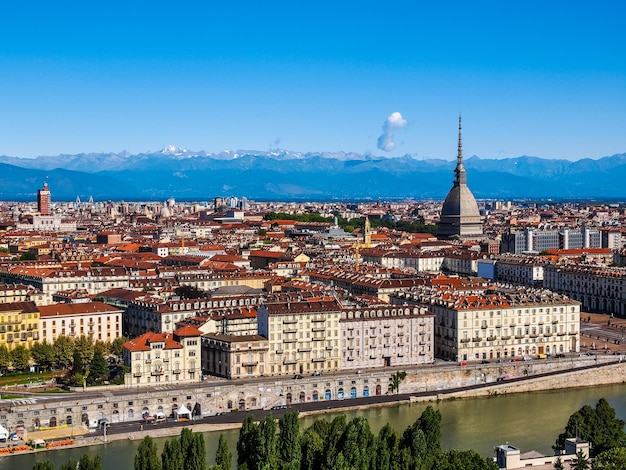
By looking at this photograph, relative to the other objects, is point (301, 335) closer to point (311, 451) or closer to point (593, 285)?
point (311, 451)

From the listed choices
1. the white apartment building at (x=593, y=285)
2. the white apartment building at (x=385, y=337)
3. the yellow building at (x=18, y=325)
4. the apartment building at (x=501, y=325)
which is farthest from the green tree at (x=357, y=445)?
the white apartment building at (x=593, y=285)

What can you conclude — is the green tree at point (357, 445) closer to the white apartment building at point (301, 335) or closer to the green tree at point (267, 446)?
the green tree at point (267, 446)

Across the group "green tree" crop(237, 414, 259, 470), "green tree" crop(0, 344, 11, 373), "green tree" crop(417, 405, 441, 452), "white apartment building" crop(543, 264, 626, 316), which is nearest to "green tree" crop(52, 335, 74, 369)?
"green tree" crop(0, 344, 11, 373)

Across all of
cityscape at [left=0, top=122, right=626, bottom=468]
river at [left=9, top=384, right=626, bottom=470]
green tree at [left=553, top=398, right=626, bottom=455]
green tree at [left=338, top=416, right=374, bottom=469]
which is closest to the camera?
green tree at [left=338, top=416, right=374, bottom=469]

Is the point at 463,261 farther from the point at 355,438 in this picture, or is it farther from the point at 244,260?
the point at 355,438

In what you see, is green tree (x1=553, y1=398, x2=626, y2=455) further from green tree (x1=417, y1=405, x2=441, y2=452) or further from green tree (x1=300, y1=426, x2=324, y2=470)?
green tree (x1=300, y1=426, x2=324, y2=470)
